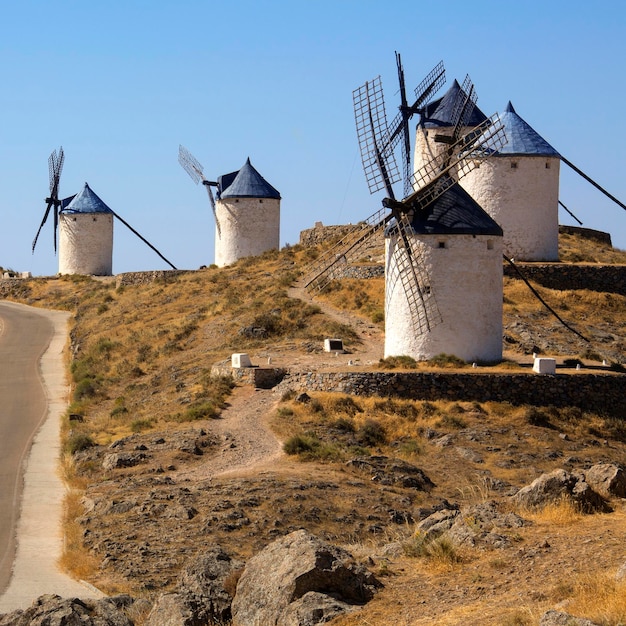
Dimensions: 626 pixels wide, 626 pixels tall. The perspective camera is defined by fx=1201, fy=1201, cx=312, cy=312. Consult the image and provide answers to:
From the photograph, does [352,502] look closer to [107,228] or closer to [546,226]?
[546,226]

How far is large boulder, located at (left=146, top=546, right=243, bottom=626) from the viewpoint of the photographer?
12.0 m

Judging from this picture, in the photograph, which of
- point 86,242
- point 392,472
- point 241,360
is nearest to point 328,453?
point 392,472

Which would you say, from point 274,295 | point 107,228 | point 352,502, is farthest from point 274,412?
point 107,228

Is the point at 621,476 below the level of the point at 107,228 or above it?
below

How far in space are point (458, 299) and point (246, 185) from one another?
77.3ft

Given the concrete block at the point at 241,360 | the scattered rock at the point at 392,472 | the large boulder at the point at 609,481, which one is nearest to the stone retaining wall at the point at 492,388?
the concrete block at the point at 241,360

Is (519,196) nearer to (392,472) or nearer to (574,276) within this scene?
(574,276)

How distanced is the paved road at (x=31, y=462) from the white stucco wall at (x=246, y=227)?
7502mm

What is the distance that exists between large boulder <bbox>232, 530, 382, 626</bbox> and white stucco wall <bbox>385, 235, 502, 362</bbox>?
51.9 ft

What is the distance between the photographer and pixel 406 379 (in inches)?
1030

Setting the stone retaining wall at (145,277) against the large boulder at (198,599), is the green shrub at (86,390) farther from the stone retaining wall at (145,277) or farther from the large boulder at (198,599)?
the large boulder at (198,599)

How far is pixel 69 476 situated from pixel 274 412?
184 inches

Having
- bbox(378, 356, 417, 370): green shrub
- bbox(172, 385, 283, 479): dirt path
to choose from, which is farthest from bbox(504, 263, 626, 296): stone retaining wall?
bbox(172, 385, 283, 479): dirt path

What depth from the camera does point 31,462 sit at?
25203mm
